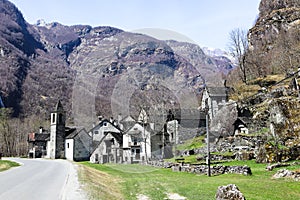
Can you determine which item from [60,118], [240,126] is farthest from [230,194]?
[60,118]

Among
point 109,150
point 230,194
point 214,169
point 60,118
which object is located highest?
point 60,118

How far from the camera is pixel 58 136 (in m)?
82.1

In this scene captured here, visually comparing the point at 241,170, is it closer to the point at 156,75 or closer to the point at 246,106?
the point at 156,75

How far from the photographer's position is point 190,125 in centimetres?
7300

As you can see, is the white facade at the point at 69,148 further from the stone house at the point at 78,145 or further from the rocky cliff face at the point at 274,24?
the rocky cliff face at the point at 274,24

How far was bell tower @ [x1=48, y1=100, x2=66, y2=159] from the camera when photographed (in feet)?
266

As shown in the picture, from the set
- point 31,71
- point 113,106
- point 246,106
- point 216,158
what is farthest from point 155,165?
point 31,71

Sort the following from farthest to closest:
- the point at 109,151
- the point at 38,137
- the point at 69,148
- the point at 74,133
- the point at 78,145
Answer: the point at 38,137 < the point at 74,133 < the point at 69,148 < the point at 78,145 < the point at 109,151

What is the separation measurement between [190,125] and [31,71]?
475ft

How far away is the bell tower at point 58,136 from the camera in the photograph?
81.2 meters

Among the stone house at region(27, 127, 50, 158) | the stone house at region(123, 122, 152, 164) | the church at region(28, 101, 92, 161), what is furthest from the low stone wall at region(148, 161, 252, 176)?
the stone house at region(27, 127, 50, 158)

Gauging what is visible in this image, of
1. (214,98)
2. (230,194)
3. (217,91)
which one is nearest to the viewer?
(230,194)

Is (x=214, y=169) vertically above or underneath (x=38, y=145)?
underneath

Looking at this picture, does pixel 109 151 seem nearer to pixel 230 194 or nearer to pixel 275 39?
pixel 230 194
